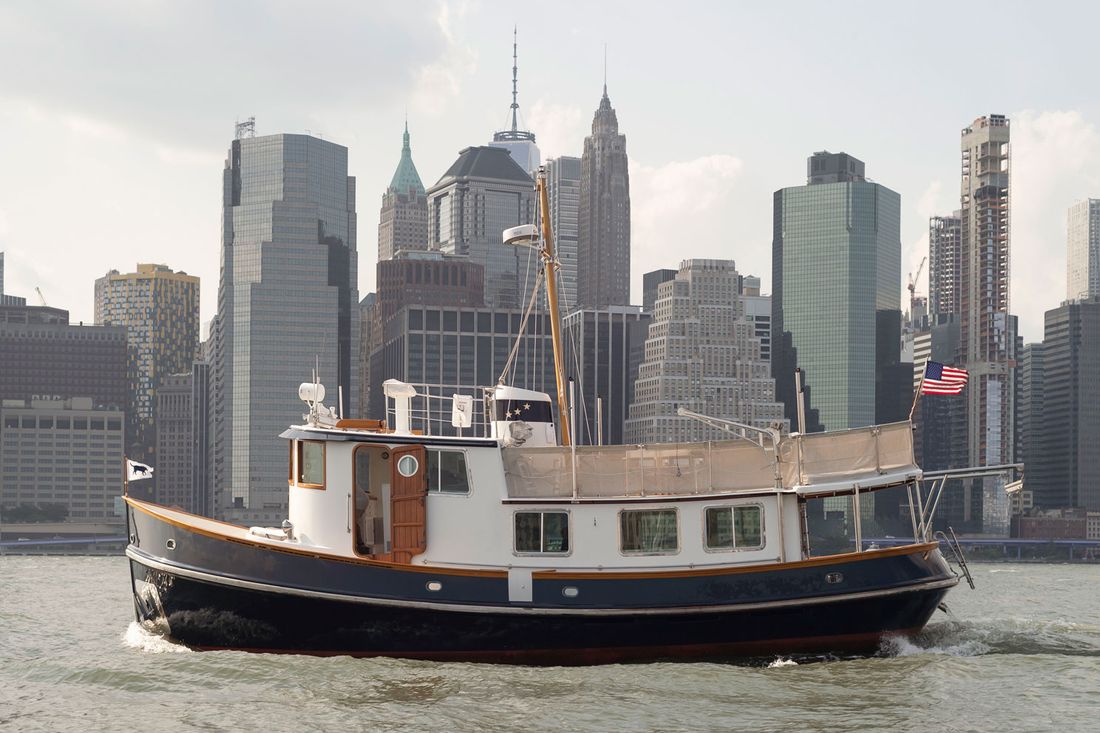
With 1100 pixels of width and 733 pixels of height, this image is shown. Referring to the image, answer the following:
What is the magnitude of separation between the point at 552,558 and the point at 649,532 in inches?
69.5

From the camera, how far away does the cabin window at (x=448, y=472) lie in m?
25.4

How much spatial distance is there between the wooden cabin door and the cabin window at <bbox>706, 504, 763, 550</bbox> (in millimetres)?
4996

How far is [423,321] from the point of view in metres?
189

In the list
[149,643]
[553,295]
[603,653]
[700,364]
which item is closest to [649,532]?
[603,653]

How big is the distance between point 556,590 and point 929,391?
302 inches

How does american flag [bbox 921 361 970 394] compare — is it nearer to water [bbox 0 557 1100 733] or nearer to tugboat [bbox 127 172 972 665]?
tugboat [bbox 127 172 972 665]

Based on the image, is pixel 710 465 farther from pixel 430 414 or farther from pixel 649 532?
pixel 430 414

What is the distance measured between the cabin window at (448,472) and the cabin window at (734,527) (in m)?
4.32

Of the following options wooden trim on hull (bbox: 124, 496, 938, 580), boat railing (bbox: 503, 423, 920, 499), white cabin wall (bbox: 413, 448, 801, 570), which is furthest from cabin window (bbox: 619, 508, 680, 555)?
wooden trim on hull (bbox: 124, 496, 938, 580)

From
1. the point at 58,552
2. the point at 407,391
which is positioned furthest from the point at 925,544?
the point at 58,552

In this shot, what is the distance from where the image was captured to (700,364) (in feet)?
611

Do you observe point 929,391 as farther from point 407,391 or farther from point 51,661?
point 51,661

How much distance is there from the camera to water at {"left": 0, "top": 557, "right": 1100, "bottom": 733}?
70.8 feet

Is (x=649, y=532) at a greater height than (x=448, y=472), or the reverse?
(x=448, y=472)
